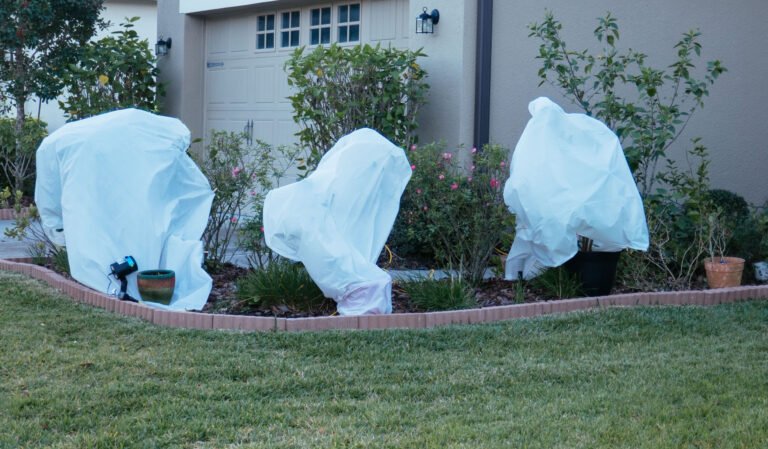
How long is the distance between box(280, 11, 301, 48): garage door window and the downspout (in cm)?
298

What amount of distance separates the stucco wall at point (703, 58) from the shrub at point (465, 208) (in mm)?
1955

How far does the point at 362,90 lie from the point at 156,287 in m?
3.59

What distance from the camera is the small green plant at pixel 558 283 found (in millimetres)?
7039

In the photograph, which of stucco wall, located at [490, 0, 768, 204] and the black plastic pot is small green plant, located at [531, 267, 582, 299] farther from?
stucco wall, located at [490, 0, 768, 204]

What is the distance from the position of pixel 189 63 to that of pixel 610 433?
31.7 feet

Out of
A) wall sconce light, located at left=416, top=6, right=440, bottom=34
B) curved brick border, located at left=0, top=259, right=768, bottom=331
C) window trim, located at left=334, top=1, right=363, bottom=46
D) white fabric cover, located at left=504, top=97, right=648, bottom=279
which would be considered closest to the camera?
curved brick border, located at left=0, top=259, right=768, bottom=331

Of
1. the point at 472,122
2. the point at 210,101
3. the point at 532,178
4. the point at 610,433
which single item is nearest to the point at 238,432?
the point at 610,433

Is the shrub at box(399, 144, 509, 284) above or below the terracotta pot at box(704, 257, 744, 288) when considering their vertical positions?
above

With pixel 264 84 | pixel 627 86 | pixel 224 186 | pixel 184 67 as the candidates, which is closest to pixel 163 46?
pixel 184 67

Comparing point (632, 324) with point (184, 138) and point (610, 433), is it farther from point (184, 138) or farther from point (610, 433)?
point (184, 138)

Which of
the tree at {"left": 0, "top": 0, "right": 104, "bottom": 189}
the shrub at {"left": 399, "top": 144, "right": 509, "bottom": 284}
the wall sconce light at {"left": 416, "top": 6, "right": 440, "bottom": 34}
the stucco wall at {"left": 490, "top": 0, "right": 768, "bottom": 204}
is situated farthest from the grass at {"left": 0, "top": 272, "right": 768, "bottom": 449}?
the tree at {"left": 0, "top": 0, "right": 104, "bottom": 189}

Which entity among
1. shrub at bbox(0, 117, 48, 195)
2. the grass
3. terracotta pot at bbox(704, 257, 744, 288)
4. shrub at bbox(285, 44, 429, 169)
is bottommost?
the grass

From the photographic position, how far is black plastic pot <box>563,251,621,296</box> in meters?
7.02

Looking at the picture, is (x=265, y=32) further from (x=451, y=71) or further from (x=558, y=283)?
(x=558, y=283)
